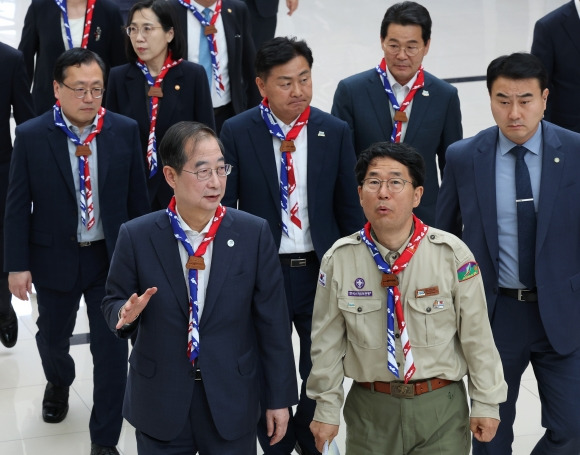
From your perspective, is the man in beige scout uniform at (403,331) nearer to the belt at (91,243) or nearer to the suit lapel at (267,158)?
the suit lapel at (267,158)

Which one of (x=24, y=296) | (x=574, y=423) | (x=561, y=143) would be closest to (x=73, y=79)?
(x=24, y=296)

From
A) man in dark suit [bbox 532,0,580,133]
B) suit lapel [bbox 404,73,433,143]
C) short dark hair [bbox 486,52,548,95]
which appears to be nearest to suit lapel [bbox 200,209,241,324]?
short dark hair [bbox 486,52,548,95]

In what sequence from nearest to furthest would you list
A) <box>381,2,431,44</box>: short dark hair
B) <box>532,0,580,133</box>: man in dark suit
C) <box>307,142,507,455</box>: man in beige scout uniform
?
<box>307,142,507,455</box>: man in beige scout uniform < <box>381,2,431,44</box>: short dark hair < <box>532,0,580,133</box>: man in dark suit

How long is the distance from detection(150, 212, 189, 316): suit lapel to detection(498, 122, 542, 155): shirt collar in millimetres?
1604

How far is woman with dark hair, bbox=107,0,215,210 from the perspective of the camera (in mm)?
7125

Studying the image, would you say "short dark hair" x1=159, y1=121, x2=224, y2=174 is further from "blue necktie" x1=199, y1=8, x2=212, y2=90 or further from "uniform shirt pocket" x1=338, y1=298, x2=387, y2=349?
"blue necktie" x1=199, y1=8, x2=212, y2=90

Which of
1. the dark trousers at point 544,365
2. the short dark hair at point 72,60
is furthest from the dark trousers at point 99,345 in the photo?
the dark trousers at point 544,365

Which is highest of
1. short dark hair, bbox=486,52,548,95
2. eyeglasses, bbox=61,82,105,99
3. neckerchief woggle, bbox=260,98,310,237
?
short dark hair, bbox=486,52,548,95

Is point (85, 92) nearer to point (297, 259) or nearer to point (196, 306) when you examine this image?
point (297, 259)

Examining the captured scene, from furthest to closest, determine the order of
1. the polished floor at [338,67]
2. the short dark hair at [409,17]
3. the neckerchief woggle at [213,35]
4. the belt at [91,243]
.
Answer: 1. the neckerchief woggle at [213,35]
2. the short dark hair at [409,17]
3. the polished floor at [338,67]
4. the belt at [91,243]

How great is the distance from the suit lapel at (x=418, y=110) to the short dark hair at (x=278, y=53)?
0.90 m

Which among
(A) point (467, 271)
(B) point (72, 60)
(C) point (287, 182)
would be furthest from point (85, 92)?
(A) point (467, 271)

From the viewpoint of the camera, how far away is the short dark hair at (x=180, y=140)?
461 centimetres

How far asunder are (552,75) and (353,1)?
10.2 metres
